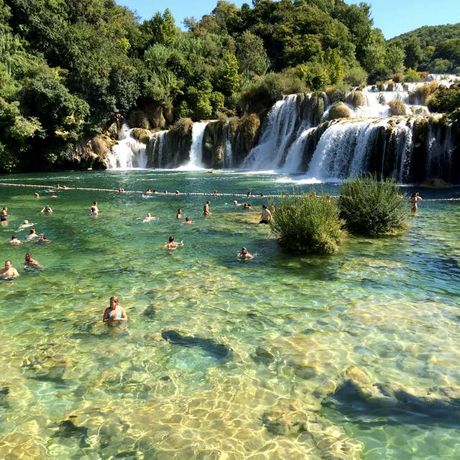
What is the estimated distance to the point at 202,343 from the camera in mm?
9188

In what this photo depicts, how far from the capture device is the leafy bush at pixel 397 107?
137ft

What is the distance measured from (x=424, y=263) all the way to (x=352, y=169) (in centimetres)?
1964

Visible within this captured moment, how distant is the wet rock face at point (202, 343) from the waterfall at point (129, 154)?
43002 millimetres

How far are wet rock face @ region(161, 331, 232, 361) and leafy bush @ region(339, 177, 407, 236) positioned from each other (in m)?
10.3

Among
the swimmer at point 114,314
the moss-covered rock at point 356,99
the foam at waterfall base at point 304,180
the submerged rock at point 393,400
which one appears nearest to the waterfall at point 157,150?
the foam at waterfall base at point 304,180

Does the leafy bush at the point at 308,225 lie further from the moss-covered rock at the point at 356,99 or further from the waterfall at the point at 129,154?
the waterfall at the point at 129,154

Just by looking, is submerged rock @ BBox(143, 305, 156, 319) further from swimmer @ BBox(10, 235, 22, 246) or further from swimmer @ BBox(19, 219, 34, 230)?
swimmer @ BBox(19, 219, 34, 230)

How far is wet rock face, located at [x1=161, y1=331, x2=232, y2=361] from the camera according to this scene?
874cm

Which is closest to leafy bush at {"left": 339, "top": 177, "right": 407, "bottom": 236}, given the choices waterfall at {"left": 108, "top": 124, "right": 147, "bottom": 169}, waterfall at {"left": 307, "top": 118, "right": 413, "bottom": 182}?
waterfall at {"left": 307, "top": 118, "right": 413, "bottom": 182}

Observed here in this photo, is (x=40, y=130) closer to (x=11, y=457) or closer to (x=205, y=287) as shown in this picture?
(x=205, y=287)

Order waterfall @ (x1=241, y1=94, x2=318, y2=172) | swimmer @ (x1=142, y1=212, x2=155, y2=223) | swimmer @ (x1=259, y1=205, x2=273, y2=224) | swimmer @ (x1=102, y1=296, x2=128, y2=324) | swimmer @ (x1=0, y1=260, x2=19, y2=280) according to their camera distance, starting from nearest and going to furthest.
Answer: swimmer @ (x1=102, y1=296, x2=128, y2=324) → swimmer @ (x1=0, y1=260, x2=19, y2=280) → swimmer @ (x1=259, y1=205, x2=273, y2=224) → swimmer @ (x1=142, y1=212, x2=155, y2=223) → waterfall @ (x1=241, y1=94, x2=318, y2=172)

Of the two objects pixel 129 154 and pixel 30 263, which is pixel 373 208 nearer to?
pixel 30 263

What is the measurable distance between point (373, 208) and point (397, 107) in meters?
27.6

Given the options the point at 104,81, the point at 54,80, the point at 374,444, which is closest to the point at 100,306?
the point at 374,444
